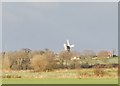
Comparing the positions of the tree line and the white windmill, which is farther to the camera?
the white windmill

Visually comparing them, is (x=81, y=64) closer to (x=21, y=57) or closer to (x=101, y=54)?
(x=101, y=54)

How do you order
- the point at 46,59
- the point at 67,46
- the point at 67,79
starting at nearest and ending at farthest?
the point at 67,79 → the point at 46,59 → the point at 67,46

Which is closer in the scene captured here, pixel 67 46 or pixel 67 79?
pixel 67 79

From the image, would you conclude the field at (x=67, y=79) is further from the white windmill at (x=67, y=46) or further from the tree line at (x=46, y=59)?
the white windmill at (x=67, y=46)

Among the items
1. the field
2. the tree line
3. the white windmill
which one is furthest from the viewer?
the white windmill

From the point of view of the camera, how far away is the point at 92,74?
24859 millimetres

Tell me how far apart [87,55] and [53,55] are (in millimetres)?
3471

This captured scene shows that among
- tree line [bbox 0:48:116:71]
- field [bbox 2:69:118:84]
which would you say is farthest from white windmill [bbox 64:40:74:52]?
field [bbox 2:69:118:84]

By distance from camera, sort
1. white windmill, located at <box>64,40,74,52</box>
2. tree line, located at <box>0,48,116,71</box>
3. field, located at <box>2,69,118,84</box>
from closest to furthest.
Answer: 1. field, located at <box>2,69,118,84</box>
2. tree line, located at <box>0,48,116,71</box>
3. white windmill, located at <box>64,40,74,52</box>

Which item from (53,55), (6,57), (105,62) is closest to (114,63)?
(105,62)

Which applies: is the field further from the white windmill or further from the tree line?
the white windmill

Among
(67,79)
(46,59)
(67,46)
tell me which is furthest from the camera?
(67,46)

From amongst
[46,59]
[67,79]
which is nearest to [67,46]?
[46,59]

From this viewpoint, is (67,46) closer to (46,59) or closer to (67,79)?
(46,59)
